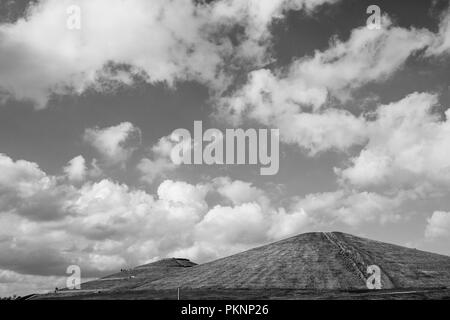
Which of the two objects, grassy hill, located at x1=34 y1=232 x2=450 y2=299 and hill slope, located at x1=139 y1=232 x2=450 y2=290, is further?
hill slope, located at x1=139 y1=232 x2=450 y2=290

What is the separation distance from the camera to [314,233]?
111 meters

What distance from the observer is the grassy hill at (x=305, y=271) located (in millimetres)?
72312

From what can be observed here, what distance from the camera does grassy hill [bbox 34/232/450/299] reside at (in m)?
72.3

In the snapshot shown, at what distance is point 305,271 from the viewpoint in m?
80.6

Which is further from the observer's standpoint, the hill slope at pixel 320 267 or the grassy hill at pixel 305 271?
the hill slope at pixel 320 267

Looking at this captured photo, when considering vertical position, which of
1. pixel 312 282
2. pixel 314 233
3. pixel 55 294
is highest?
pixel 314 233

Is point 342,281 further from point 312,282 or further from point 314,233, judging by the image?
point 314,233

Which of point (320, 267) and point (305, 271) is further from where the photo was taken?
point (320, 267)

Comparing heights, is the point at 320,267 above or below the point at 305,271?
above

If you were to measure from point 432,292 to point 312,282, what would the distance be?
18343 millimetres
